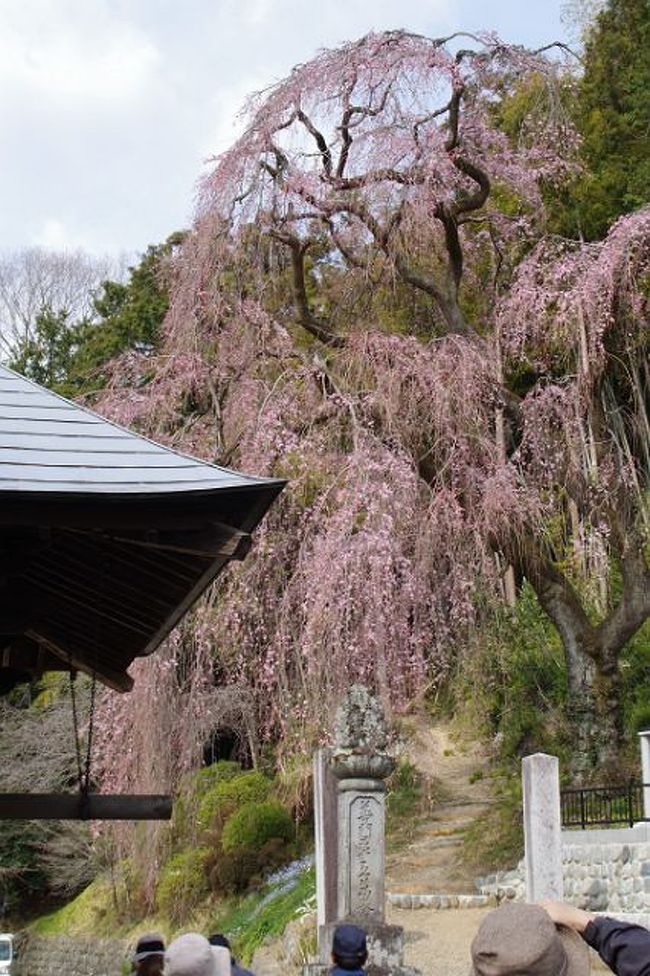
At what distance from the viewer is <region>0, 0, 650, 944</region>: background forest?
10.8m

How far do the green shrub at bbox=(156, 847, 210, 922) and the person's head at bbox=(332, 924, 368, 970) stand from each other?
1044 centimetres

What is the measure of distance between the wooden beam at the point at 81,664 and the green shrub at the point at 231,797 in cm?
998

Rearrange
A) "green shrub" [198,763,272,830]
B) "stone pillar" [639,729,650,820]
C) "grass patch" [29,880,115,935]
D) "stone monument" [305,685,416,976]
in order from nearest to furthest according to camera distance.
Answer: "stone monument" [305,685,416,976] < "stone pillar" [639,729,650,820] < "green shrub" [198,763,272,830] < "grass patch" [29,880,115,935]

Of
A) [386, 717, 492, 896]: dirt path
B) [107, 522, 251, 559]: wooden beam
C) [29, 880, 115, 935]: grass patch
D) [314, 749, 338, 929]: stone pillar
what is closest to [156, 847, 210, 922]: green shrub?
[386, 717, 492, 896]: dirt path

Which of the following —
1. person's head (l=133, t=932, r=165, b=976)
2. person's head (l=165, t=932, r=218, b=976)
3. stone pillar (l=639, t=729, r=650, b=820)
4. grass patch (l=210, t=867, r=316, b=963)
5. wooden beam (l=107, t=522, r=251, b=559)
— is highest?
wooden beam (l=107, t=522, r=251, b=559)

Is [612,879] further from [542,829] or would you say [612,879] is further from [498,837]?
[498,837]

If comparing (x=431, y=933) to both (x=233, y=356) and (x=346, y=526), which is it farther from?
(x=233, y=356)

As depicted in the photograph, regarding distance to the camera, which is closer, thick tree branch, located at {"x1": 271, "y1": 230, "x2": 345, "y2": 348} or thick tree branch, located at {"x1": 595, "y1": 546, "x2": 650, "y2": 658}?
thick tree branch, located at {"x1": 271, "y1": 230, "x2": 345, "y2": 348}

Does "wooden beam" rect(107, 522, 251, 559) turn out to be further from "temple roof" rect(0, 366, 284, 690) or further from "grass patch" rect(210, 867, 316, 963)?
"grass patch" rect(210, 867, 316, 963)

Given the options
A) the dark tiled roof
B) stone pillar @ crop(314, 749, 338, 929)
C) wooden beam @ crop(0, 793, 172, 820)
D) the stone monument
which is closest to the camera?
the dark tiled roof

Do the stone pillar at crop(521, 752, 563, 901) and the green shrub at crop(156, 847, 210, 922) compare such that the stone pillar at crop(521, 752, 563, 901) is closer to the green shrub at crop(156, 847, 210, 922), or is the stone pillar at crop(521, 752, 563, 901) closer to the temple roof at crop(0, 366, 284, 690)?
the green shrub at crop(156, 847, 210, 922)

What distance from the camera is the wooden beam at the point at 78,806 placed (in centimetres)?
365

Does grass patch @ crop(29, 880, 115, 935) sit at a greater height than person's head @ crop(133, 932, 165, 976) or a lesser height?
lesser

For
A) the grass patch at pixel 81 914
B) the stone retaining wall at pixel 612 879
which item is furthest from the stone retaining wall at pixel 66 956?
the stone retaining wall at pixel 612 879
